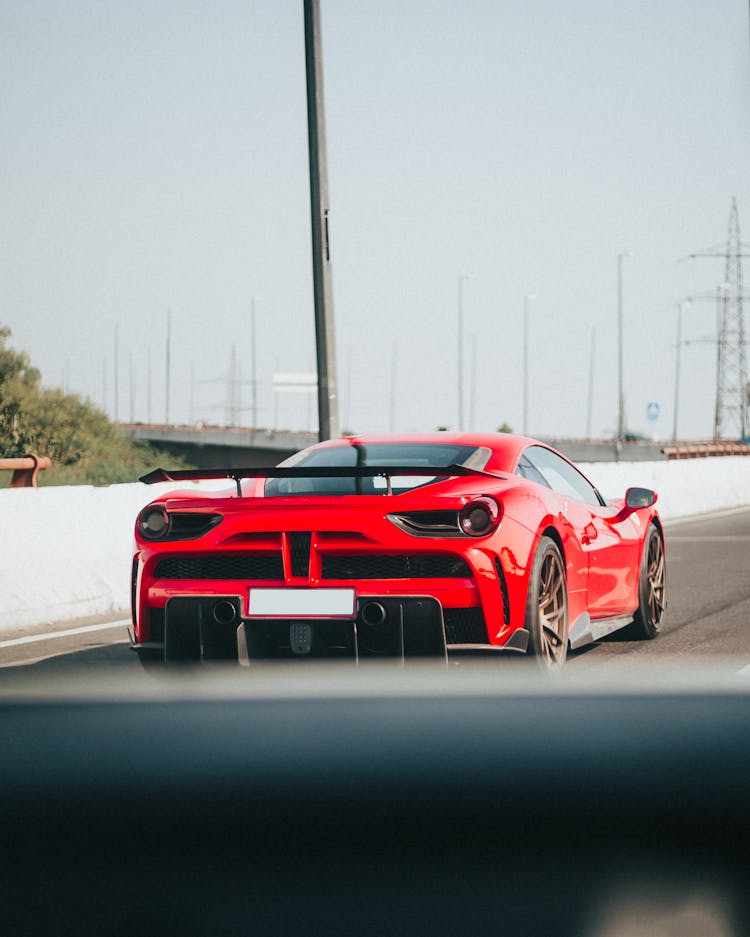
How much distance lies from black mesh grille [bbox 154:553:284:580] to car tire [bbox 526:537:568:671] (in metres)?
1.18

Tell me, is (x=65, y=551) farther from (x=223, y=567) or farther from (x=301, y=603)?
(x=301, y=603)

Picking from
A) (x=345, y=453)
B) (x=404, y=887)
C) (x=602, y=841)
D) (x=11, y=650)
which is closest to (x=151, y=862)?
(x=404, y=887)

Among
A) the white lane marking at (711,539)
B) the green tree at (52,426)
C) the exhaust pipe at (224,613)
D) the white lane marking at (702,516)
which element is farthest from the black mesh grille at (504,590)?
the green tree at (52,426)

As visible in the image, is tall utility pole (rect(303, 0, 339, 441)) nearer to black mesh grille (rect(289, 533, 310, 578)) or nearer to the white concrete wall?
the white concrete wall

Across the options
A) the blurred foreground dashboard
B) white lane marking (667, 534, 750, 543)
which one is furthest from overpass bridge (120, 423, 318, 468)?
the blurred foreground dashboard

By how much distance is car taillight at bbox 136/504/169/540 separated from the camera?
6.78m

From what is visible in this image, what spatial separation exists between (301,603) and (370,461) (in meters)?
1.57

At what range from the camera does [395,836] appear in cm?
104

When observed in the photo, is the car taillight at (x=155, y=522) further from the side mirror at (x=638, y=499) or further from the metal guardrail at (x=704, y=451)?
the metal guardrail at (x=704, y=451)

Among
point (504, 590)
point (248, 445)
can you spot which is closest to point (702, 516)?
point (504, 590)

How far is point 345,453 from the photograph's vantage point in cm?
796

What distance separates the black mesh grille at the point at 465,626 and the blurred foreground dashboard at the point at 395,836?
5385mm

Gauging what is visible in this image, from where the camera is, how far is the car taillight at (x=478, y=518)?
21.3 ft

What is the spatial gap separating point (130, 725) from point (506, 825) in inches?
11.9
